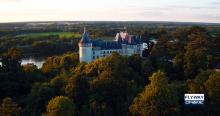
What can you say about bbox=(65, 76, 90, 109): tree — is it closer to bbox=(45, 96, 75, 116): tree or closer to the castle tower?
bbox=(45, 96, 75, 116): tree

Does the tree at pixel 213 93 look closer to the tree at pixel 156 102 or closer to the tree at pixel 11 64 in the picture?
the tree at pixel 156 102

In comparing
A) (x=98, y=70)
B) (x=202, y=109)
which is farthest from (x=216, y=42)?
(x=202, y=109)

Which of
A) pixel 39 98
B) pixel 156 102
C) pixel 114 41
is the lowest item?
pixel 39 98

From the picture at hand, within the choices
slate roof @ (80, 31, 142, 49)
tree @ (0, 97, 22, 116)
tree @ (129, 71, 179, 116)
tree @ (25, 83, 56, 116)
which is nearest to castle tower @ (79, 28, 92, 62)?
slate roof @ (80, 31, 142, 49)

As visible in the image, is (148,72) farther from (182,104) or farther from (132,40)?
(132,40)

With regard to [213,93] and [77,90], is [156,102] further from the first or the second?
[77,90]

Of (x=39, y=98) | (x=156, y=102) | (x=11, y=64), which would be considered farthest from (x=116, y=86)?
(x=11, y=64)

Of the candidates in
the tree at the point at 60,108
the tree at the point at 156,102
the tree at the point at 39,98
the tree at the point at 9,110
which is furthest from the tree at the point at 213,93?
the tree at the point at 9,110

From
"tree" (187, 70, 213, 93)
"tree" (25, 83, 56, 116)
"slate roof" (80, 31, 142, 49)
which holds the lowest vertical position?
"tree" (25, 83, 56, 116)
